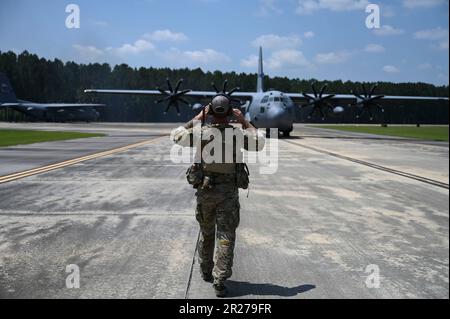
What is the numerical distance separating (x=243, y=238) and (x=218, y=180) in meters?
1.84

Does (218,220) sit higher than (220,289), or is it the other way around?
(218,220)

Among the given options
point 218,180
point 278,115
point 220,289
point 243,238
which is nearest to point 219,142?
point 218,180

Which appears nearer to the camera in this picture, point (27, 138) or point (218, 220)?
point (218, 220)

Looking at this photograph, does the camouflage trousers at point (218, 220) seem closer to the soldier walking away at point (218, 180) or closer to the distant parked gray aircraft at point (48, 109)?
the soldier walking away at point (218, 180)

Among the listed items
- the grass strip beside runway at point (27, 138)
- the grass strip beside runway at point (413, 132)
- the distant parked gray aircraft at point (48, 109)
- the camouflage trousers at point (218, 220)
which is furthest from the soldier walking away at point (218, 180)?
the distant parked gray aircraft at point (48, 109)

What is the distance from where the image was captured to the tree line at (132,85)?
99.1 metres

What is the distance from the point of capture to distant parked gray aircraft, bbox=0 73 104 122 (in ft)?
203

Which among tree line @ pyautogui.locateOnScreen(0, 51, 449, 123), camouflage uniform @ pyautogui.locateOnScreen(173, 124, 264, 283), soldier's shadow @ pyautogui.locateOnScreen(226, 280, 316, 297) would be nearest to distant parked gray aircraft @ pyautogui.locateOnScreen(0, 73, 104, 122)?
tree line @ pyautogui.locateOnScreen(0, 51, 449, 123)

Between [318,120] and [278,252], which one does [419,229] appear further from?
[318,120]

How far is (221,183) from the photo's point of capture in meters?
4.66

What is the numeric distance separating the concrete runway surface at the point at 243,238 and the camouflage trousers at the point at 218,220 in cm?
32

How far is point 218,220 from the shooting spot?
463 cm

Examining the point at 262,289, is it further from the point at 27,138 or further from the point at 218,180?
the point at 27,138

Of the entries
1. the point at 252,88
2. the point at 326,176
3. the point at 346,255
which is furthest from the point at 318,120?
the point at 346,255
